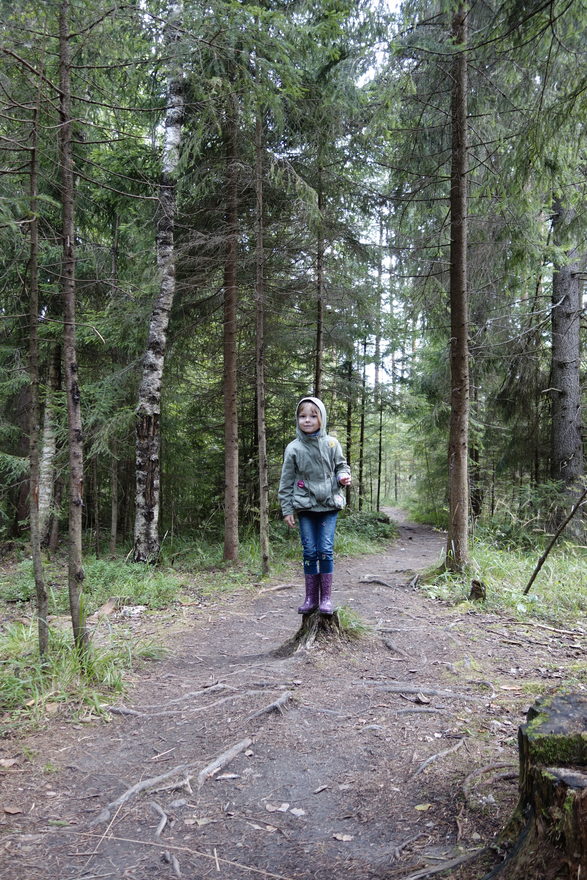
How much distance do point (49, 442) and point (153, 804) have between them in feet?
32.8

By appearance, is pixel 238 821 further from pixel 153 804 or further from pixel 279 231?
pixel 279 231

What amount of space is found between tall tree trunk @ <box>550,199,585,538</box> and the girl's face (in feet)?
25.9

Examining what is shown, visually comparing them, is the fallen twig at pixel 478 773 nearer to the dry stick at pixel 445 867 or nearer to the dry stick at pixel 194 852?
the dry stick at pixel 445 867

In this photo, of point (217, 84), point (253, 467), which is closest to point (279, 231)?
point (217, 84)

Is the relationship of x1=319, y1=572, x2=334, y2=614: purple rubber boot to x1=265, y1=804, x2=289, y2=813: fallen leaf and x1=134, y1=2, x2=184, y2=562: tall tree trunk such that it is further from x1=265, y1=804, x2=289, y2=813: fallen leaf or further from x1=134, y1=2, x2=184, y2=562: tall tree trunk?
x1=134, y1=2, x2=184, y2=562: tall tree trunk

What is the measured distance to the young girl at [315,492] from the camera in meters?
4.94

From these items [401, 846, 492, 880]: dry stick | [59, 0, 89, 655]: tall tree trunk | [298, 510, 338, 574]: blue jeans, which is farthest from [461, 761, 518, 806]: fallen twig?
[59, 0, 89, 655]: tall tree trunk

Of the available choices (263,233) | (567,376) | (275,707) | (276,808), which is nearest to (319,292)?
(263,233)

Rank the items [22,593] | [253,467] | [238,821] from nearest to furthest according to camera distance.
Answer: [238,821]
[22,593]
[253,467]

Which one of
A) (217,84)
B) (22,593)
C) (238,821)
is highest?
(217,84)

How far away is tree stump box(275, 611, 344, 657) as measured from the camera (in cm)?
492

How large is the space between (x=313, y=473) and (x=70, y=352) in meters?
2.42

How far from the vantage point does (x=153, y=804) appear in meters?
2.79

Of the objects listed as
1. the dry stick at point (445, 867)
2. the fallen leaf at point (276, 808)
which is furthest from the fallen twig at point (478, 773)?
the fallen leaf at point (276, 808)
